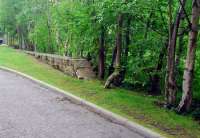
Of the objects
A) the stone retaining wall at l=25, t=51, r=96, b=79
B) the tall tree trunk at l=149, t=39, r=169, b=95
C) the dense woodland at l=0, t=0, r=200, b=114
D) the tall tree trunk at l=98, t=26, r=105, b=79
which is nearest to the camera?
the dense woodland at l=0, t=0, r=200, b=114

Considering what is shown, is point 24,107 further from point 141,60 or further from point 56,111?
point 141,60

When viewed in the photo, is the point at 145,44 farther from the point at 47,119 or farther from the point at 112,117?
the point at 47,119

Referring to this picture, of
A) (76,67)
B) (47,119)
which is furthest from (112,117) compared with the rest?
(76,67)

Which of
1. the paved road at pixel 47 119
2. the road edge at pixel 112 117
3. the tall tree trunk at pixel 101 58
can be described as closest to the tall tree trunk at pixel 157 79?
the tall tree trunk at pixel 101 58

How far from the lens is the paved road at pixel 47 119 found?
584 cm

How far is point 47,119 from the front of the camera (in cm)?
670

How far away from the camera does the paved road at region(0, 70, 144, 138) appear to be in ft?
19.2

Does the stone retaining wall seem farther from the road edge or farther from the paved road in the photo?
the paved road

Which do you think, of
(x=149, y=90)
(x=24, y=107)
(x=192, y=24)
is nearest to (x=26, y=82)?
(x=24, y=107)

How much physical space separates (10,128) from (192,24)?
15.2ft

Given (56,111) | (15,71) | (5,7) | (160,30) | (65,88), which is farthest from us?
(5,7)

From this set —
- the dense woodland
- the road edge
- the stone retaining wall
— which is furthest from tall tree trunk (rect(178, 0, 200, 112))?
the stone retaining wall

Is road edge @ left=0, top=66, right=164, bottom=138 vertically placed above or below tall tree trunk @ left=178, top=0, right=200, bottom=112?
below

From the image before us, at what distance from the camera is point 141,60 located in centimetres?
1127
